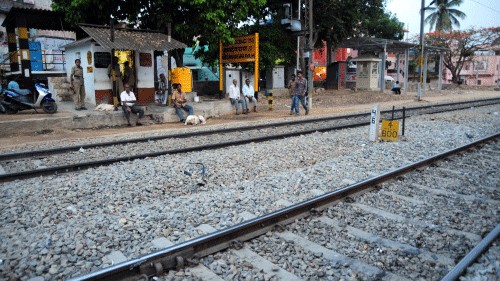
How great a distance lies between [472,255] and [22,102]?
15.0 m

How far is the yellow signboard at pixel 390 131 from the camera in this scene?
10.1 m

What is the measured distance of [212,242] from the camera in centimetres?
400

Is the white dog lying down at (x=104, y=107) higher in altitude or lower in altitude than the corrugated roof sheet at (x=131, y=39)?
lower

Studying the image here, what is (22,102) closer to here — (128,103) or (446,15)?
(128,103)

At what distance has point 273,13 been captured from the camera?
28219 millimetres

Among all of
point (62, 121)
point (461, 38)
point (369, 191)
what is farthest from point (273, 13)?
point (461, 38)

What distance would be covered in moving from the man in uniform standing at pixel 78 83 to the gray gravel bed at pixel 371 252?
1261 centimetres

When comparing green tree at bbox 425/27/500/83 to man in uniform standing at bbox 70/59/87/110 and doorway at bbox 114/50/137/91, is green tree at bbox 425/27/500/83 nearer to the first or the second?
doorway at bbox 114/50/137/91

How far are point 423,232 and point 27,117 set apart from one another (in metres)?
13.0

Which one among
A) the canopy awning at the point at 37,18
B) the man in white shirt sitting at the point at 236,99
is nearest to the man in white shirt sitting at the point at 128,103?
the man in white shirt sitting at the point at 236,99

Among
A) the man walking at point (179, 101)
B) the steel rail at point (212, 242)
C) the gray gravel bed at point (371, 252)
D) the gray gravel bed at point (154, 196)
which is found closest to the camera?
the steel rail at point (212, 242)

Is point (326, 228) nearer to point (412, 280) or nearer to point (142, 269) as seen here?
point (412, 280)

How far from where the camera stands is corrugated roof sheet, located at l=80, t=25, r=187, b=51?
46.6 feet

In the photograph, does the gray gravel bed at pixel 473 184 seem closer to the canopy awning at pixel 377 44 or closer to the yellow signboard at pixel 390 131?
the yellow signboard at pixel 390 131
